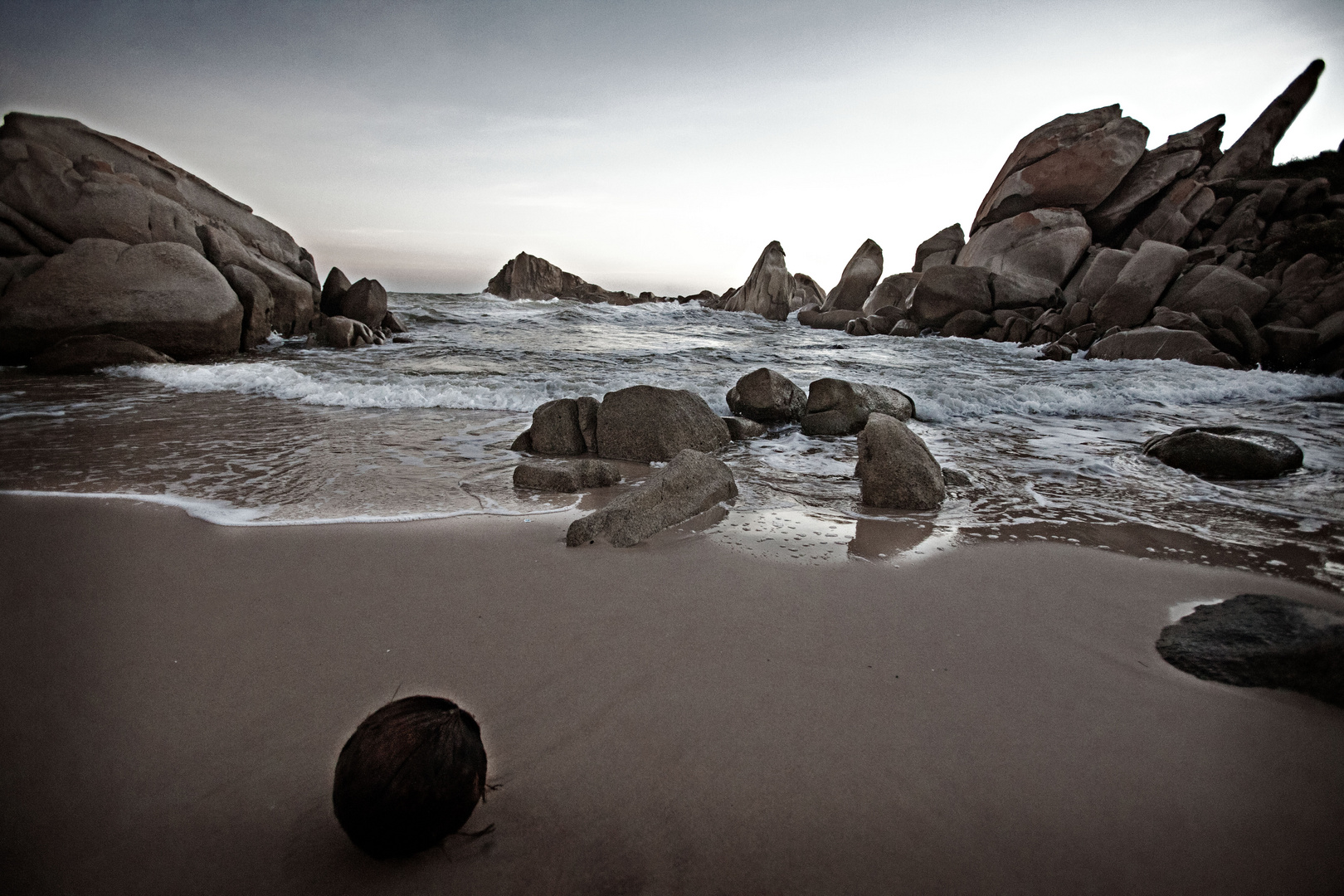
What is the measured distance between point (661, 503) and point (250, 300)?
11.3 m

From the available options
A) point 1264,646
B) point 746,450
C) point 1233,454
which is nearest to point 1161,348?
point 1233,454

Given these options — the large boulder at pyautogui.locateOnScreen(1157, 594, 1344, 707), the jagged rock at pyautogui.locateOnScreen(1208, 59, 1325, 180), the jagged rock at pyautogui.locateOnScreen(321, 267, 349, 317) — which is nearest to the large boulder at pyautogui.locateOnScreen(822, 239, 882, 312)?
the jagged rock at pyautogui.locateOnScreen(1208, 59, 1325, 180)

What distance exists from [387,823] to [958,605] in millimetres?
2168

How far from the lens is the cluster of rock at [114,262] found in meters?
8.39

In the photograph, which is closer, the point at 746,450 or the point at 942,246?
the point at 746,450

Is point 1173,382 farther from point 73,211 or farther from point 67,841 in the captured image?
point 73,211

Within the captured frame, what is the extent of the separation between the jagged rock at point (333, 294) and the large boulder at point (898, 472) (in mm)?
14733

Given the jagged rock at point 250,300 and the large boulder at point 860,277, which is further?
the large boulder at point 860,277

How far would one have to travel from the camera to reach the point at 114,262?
9000 millimetres

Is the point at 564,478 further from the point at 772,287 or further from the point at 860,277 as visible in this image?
the point at 772,287

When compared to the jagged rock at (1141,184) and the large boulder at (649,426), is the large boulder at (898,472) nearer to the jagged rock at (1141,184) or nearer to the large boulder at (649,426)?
the large boulder at (649,426)

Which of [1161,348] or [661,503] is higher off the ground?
[1161,348]

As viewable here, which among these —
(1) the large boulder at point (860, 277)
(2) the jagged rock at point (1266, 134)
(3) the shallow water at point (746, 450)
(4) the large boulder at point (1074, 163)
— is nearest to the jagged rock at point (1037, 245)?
(4) the large boulder at point (1074, 163)

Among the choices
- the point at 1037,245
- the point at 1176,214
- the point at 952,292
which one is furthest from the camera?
the point at 1037,245
